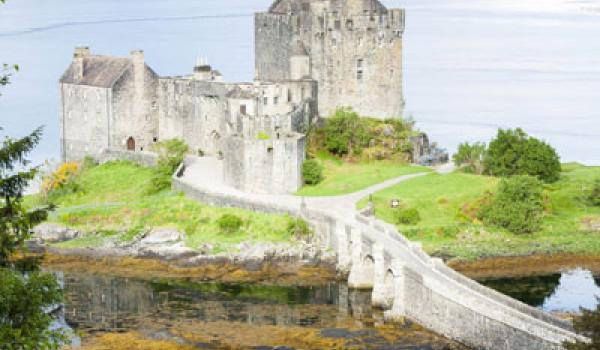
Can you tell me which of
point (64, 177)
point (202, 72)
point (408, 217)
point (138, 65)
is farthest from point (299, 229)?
point (138, 65)

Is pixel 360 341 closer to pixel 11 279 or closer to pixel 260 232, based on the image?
pixel 260 232

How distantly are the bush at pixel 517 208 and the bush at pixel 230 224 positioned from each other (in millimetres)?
10153

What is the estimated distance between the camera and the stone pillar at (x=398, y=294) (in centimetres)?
Answer: 3962

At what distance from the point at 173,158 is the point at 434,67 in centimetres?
6697

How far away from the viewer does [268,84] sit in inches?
2290

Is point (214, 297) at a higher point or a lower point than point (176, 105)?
lower

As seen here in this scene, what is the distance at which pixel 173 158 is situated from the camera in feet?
190

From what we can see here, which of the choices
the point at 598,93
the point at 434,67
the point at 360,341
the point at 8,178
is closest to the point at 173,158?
the point at 360,341

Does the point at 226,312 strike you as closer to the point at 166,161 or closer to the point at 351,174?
the point at 351,174

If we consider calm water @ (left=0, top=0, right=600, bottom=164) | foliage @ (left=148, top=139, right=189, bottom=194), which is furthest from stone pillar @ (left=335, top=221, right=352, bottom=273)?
calm water @ (left=0, top=0, right=600, bottom=164)

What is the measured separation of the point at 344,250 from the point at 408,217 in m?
4.72

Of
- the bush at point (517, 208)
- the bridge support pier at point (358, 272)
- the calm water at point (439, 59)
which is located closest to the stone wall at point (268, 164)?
the bush at point (517, 208)

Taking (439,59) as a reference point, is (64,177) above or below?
below

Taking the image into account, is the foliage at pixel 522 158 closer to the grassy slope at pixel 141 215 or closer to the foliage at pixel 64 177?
the grassy slope at pixel 141 215
